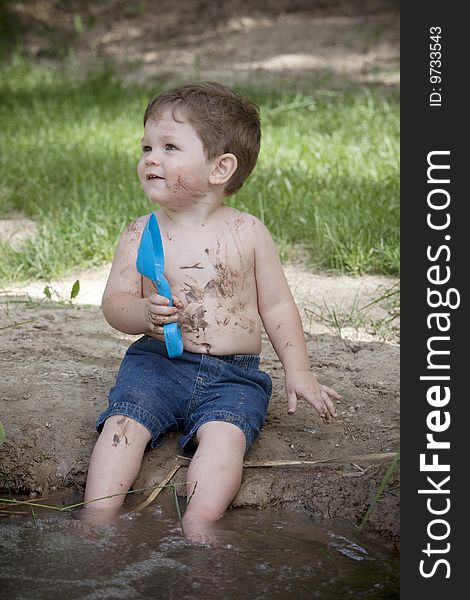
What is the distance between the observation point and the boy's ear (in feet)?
9.12

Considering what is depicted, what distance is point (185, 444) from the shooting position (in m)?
2.71

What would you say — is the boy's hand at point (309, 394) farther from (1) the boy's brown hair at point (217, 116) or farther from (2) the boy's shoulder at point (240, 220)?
(1) the boy's brown hair at point (217, 116)

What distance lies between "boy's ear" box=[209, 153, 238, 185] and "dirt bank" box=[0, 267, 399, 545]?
69 centimetres

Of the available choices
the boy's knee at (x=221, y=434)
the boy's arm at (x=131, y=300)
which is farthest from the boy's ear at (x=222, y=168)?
the boy's knee at (x=221, y=434)

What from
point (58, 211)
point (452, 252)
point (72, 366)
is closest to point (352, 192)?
point (58, 211)

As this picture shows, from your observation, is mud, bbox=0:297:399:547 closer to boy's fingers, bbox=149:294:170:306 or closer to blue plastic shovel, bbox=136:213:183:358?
blue plastic shovel, bbox=136:213:183:358

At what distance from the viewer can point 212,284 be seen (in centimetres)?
279

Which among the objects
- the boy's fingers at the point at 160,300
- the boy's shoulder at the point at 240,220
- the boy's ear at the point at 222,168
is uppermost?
the boy's ear at the point at 222,168

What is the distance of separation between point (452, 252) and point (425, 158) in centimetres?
24

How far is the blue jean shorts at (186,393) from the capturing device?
269 cm

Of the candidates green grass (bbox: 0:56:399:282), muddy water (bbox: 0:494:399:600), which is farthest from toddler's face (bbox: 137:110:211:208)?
green grass (bbox: 0:56:399:282)

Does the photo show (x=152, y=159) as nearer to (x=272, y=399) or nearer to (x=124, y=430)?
(x=124, y=430)

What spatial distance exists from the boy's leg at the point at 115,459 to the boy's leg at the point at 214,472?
15 cm

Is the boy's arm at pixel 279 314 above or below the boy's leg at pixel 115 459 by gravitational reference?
above
